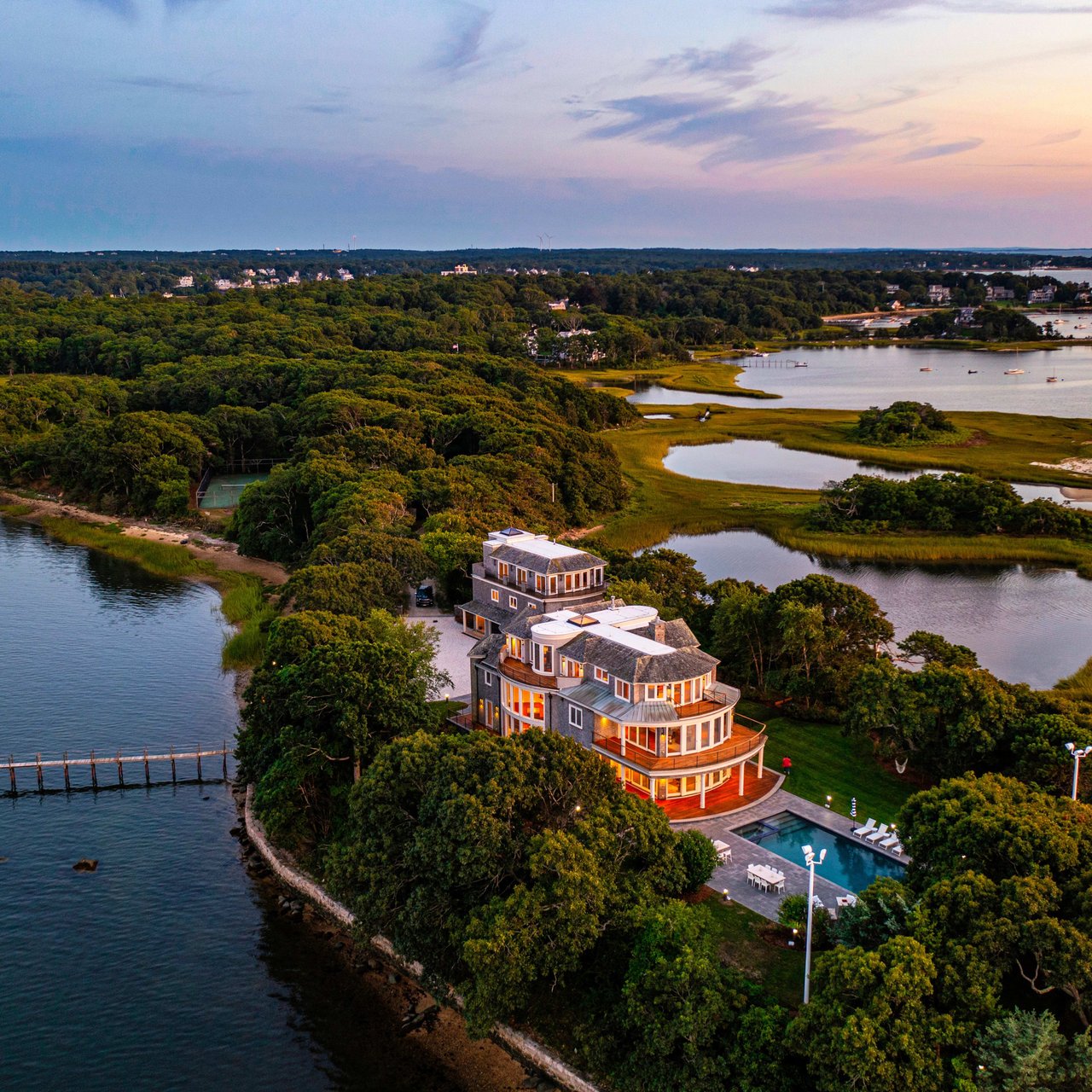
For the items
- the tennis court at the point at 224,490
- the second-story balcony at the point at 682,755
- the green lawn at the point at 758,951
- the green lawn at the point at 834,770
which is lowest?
the green lawn at the point at 758,951

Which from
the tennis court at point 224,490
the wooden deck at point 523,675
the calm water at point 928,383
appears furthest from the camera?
the calm water at point 928,383

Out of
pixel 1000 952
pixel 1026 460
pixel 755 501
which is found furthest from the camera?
pixel 1026 460

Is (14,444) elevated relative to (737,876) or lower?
elevated

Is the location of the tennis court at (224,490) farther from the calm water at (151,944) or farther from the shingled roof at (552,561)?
the shingled roof at (552,561)

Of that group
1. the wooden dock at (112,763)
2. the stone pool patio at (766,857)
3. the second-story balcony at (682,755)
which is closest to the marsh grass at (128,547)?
the wooden dock at (112,763)

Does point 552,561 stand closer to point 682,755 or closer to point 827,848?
point 682,755

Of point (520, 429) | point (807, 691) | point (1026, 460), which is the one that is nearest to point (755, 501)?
point (520, 429)

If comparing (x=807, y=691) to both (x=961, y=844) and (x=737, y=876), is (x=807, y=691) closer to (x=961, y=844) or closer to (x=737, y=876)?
(x=737, y=876)

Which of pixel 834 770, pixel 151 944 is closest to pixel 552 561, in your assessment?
pixel 834 770
